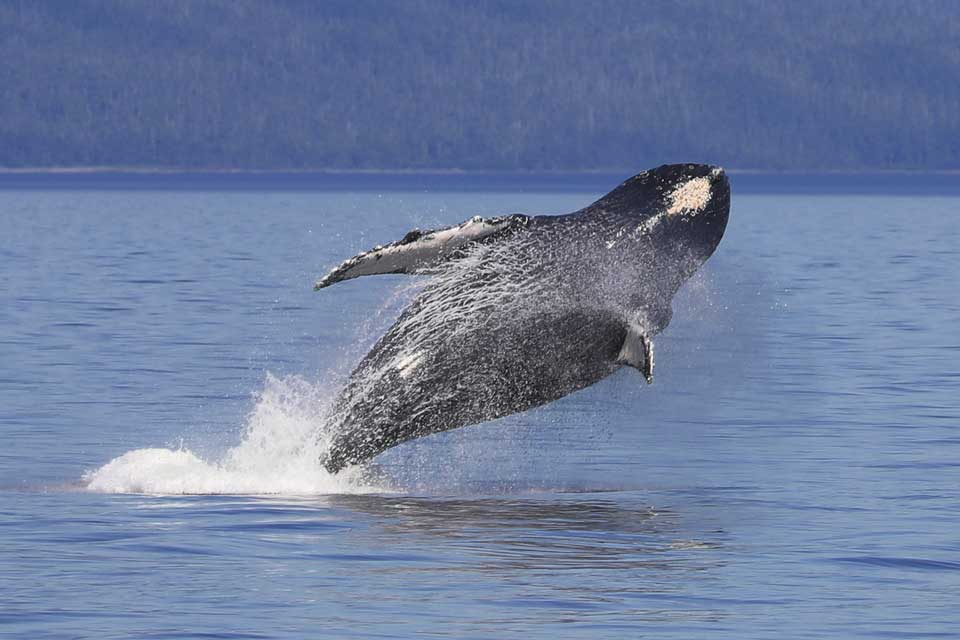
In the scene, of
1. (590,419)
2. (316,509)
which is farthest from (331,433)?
(590,419)

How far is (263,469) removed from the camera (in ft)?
61.1

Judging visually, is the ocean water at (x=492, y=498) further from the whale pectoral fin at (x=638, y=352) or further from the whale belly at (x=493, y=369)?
the whale pectoral fin at (x=638, y=352)

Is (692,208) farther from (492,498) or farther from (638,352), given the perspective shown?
(492,498)

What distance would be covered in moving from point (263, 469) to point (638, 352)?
412cm

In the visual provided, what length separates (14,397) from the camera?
24.9 meters

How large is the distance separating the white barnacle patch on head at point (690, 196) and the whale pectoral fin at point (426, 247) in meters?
1.55

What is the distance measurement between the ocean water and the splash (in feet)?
0.14

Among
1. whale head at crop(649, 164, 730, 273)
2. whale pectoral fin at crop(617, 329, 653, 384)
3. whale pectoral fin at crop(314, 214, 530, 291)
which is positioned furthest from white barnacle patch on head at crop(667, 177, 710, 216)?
whale pectoral fin at crop(617, 329, 653, 384)

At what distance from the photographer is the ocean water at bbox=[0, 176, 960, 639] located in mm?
13523

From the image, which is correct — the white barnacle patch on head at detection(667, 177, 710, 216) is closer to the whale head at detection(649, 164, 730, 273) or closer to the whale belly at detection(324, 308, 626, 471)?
the whale head at detection(649, 164, 730, 273)

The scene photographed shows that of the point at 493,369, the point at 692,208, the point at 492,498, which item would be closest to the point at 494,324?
the point at 493,369

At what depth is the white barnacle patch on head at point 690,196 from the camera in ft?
58.5

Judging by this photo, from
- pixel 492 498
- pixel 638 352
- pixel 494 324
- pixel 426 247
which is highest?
pixel 426 247

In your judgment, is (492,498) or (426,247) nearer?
(426,247)
